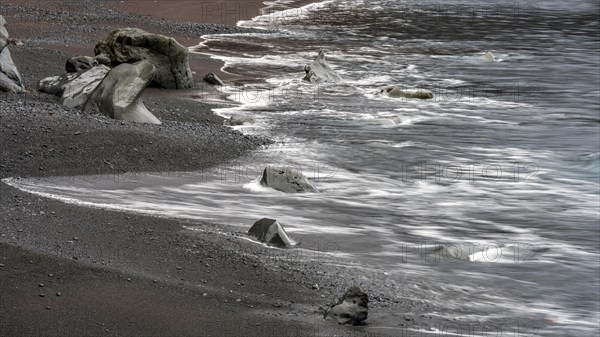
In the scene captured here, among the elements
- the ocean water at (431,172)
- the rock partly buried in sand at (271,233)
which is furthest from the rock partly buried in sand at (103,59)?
the rock partly buried in sand at (271,233)

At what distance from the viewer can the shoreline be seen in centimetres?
635

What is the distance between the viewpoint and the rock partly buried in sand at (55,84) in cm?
1272

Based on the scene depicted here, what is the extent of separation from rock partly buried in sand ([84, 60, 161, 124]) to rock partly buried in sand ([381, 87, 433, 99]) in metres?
5.59

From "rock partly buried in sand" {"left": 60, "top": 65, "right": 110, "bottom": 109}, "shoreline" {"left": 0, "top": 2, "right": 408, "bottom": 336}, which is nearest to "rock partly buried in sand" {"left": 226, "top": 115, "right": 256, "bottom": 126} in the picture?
"shoreline" {"left": 0, "top": 2, "right": 408, "bottom": 336}

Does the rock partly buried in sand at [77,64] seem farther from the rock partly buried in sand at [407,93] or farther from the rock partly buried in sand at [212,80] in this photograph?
the rock partly buried in sand at [407,93]

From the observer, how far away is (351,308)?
699cm

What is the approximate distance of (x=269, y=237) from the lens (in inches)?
340

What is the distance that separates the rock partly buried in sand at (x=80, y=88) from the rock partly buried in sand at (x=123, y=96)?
23cm

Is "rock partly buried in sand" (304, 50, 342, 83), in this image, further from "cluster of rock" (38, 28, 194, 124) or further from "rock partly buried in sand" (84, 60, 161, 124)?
"rock partly buried in sand" (84, 60, 161, 124)

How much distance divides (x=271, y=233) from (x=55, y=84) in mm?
5280

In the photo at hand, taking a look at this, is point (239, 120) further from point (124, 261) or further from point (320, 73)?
point (124, 261)

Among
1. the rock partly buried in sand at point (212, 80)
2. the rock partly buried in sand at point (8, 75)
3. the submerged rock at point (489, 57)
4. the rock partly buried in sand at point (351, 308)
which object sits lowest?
the submerged rock at point (489, 57)

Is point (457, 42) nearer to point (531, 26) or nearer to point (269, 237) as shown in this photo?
point (531, 26)

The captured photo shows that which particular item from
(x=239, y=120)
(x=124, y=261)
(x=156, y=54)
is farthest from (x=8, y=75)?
(x=124, y=261)
